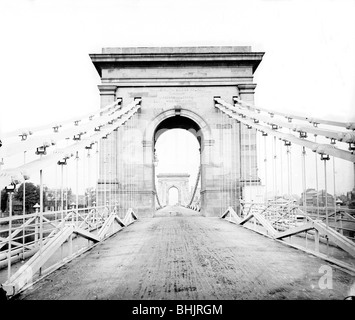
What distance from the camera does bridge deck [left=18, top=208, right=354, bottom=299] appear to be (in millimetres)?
4004

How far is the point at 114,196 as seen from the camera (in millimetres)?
15914

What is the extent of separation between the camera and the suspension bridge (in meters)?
4.34

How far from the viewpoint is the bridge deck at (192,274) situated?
4.00m

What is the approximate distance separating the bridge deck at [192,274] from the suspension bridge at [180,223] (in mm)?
20

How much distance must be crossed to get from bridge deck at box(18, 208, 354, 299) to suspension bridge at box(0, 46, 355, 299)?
2 cm

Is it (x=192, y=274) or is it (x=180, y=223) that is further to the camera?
(x=180, y=223)

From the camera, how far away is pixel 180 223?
→ 12461mm

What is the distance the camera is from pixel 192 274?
4.87 m

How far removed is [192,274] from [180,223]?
7.62 meters

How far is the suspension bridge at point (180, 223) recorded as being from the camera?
4.34 meters
